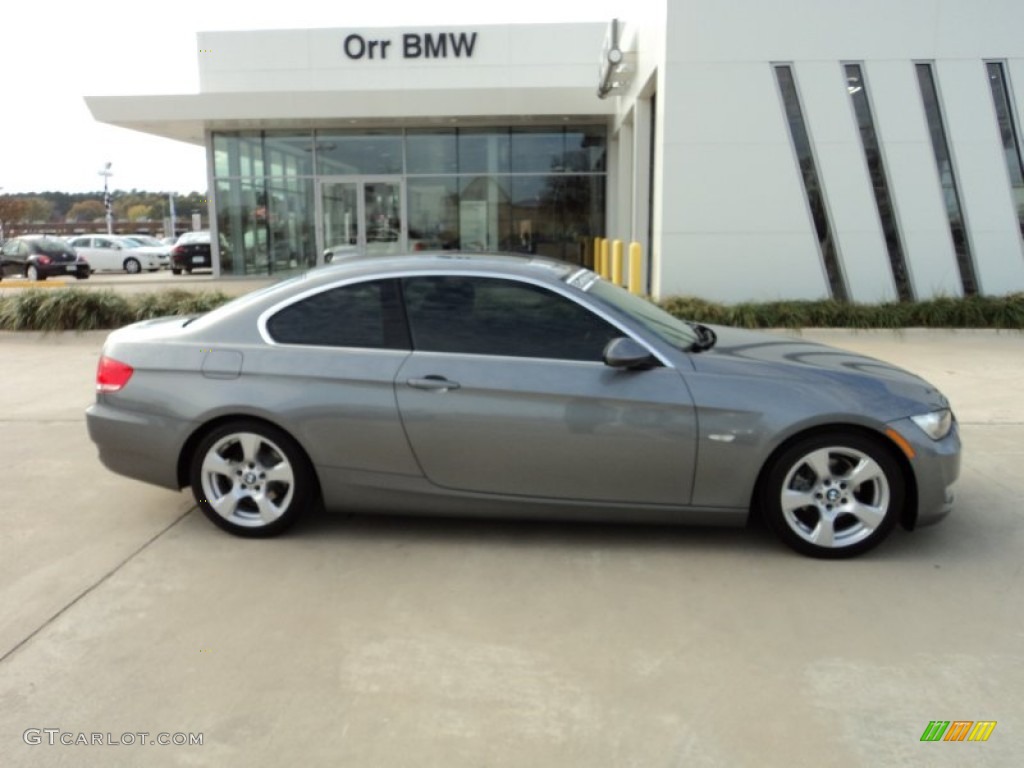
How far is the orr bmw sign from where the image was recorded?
69.1ft

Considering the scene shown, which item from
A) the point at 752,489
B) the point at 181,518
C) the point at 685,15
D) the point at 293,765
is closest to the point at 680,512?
the point at 752,489

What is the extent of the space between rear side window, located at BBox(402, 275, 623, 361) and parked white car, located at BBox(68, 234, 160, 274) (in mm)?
33222

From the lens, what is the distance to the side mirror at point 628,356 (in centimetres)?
423

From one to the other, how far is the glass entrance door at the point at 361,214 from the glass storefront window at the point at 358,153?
267 millimetres

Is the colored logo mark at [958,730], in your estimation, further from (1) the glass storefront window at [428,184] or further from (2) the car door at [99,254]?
(2) the car door at [99,254]

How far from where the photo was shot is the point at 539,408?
4301mm

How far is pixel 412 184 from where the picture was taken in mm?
22172

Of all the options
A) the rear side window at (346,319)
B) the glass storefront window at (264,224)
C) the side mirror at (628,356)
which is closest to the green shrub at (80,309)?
the rear side window at (346,319)

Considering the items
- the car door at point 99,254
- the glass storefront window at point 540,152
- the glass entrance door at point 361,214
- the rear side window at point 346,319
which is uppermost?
the glass storefront window at point 540,152

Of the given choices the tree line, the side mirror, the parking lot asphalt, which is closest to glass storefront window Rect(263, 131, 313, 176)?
the parking lot asphalt

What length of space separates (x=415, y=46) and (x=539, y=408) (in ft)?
62.3

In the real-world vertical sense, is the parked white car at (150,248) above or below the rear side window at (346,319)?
above

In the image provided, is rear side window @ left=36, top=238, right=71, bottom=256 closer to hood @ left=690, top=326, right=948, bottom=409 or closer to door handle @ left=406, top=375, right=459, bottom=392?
door handle @ left=406, top=375, right=459, bottom=392

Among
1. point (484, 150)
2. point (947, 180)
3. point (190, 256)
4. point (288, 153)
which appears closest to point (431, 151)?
point (484, 150)
